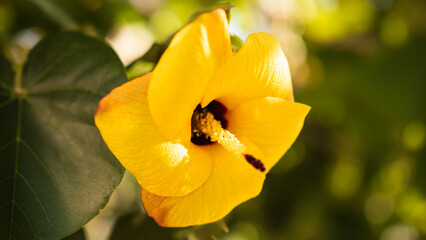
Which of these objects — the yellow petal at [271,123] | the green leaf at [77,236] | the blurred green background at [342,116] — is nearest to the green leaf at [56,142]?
the green leaf at [77,236]

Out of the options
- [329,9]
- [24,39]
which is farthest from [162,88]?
[329,9]

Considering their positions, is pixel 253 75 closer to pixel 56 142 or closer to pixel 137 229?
pixel 56 142

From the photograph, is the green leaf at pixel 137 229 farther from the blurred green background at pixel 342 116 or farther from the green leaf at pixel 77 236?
the blurred green background at pixel 342 116

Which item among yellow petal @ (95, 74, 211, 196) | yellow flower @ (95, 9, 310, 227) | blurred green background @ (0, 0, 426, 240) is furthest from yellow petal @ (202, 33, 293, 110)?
blurred green background @ (0, 0, 426, 240)

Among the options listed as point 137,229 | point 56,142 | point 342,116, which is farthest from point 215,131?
point 342,116

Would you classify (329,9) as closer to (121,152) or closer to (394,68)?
(394,68)

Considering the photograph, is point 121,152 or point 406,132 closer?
point 121,152
